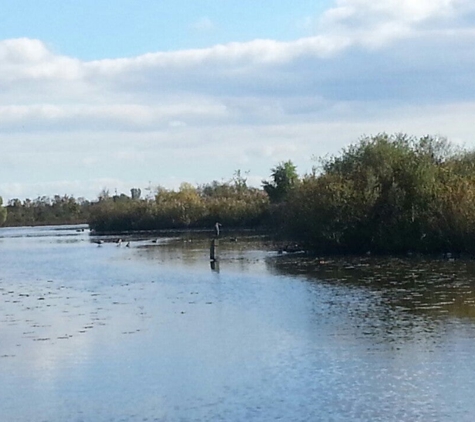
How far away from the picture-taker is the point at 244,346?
16.3 meters

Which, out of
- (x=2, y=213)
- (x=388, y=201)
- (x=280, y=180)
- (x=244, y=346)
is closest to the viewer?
(x=244, y=346)

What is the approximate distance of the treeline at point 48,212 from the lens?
109812 mm

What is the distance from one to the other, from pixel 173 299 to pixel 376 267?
9.97 metres

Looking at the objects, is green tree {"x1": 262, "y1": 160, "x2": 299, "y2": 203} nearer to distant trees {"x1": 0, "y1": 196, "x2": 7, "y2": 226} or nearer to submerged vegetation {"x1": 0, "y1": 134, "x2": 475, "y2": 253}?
submerged vegetation {"x1": 0, "y1": 134, "x2": 475, "y2": 253}

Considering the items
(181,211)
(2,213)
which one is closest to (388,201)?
(181,211)

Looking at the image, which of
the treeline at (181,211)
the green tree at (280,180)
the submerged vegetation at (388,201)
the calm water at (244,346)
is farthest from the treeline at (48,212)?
the calm water at (244,346)

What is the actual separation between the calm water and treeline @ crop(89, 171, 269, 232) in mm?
37815

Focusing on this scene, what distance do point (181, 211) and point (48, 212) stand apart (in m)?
38.9

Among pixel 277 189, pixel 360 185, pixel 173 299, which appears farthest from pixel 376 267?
pixel 277 189

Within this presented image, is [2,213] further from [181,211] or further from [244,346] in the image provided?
[244,346]

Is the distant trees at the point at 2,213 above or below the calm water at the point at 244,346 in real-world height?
above

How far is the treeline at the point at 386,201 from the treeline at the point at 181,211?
88.5 feet

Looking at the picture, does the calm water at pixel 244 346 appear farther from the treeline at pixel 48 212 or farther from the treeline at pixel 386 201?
the treeline at pixel 48 212

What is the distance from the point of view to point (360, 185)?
3850cm
